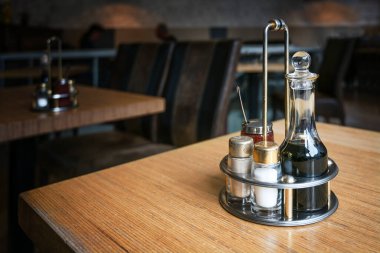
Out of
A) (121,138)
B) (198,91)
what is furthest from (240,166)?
(121,138)

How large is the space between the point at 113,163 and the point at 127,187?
1.04 meters

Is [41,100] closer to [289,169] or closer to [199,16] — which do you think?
[289,169]

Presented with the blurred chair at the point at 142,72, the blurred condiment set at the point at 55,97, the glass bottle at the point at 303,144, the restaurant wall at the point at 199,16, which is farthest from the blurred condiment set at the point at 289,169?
the restaurant wall at the point at 199,16

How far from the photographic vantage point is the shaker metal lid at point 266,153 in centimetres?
55

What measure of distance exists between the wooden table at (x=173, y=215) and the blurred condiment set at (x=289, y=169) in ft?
0.08

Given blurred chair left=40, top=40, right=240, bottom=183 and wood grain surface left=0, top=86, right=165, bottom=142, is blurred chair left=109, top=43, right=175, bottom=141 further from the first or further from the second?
wood grain surface left=0, top=86, right=165, bottom=142

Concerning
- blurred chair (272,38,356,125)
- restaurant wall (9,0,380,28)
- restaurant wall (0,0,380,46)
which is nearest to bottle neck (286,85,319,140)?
blurred chair (272,38,356,125)

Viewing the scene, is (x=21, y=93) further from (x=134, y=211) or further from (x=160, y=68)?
(x=134, y=211)

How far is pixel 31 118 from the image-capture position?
1287 millimetres

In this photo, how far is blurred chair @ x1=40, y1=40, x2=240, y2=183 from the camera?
5.75 ft

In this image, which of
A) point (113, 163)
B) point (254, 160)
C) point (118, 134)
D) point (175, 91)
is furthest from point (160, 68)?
point (254, 160)

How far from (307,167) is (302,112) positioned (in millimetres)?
82

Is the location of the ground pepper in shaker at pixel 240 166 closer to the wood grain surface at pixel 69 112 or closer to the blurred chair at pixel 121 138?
the wood grain surface at pixel 69 112

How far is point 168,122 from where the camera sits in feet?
6.68
